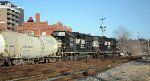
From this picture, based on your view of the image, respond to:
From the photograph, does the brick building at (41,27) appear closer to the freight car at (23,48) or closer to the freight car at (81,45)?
the freight car at (81,45)

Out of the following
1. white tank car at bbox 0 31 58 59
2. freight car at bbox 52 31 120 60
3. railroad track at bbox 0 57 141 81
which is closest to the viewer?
railroad track at bbox 0 57 141 81

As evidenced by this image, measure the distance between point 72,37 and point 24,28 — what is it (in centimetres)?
5356

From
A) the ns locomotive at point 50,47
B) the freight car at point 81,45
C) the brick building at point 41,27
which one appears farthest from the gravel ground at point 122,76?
the brick building at point 41,27

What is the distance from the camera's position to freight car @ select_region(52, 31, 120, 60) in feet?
121

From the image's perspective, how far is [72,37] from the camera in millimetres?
38219

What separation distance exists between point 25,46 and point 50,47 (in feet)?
20.4

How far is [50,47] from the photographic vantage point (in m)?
32.0

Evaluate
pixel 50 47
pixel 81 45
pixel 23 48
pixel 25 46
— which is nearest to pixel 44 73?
pixel 23 48

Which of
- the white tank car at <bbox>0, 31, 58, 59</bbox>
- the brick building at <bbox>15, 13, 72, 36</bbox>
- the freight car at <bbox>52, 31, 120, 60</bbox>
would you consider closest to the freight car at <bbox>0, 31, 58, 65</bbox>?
the white tank car at <bbox>0, 31, 58, 59</bbox>

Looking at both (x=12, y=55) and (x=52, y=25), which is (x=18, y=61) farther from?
(x=52, y=25)

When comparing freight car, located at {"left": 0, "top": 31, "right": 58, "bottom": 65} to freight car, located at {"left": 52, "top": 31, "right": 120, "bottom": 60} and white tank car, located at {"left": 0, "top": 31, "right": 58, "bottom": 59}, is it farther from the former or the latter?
freight car, located at {"left": 52, "top": 31, "right": 120, "bottom": 60}

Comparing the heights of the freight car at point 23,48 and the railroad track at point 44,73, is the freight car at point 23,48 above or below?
above

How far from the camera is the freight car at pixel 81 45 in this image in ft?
121

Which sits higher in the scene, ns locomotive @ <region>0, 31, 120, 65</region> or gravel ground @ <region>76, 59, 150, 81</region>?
ns locomotive @ <region>0, 31, 120, 65</region>
